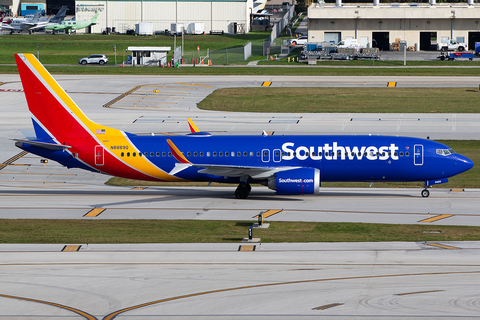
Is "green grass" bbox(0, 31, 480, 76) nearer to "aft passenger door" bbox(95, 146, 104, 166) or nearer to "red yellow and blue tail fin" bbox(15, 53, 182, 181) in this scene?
"red yellow and blue tail fin" bbox(15, 53, 182, 181)

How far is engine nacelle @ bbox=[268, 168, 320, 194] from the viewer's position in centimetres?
3831

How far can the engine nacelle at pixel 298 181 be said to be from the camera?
3831 centimetres

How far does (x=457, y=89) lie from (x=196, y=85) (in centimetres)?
3434

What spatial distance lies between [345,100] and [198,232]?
47.0 meters

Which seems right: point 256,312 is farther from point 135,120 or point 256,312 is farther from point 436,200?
point 135,120

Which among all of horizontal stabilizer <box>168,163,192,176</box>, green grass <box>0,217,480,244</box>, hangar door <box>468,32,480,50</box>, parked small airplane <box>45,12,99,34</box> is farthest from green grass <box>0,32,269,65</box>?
green grass <box>0,217,480,244</box>

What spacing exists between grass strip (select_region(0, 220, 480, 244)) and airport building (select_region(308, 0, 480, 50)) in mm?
98607

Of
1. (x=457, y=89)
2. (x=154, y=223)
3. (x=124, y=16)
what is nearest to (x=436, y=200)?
(x=154, y=223)

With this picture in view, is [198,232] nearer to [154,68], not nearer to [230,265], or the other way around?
[230,265]

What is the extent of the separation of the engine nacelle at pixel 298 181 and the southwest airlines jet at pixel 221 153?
0.27 meters

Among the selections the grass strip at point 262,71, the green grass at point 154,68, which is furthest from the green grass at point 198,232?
the green grass at point 154,68

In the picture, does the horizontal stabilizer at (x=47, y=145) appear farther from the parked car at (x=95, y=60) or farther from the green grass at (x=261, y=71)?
the parked car at (x=95, y=60)

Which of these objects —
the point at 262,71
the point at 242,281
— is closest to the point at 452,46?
the point at 262,71

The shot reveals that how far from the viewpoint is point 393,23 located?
12738 centimetres
